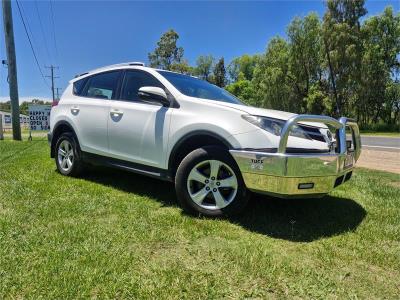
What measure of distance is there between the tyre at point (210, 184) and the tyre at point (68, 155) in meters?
2.32

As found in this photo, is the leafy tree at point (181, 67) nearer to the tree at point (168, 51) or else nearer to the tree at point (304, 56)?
the tree at point (168, 51)

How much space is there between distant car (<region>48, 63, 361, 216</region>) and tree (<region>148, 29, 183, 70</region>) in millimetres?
48450

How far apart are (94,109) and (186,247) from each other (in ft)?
9.38

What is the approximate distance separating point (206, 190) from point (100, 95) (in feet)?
7.93

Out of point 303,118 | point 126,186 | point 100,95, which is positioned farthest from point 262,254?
point 100,95

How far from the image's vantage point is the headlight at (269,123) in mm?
3395

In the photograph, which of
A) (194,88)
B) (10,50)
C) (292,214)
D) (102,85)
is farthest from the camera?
(10,50)

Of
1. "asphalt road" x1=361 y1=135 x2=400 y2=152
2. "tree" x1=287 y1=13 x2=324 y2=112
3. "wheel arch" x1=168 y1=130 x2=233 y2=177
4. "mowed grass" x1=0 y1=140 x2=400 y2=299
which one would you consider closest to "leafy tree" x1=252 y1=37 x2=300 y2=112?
"tree" x1=287 y1=13 x2=324 y2=112

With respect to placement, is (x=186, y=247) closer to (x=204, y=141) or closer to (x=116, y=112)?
(x=204, y=141)

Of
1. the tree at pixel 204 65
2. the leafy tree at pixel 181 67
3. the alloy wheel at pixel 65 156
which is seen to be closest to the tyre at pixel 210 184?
the alloy wheel at pixel 65 156

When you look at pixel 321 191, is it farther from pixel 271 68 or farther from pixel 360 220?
pixel 271 68

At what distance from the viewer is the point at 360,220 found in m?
3.84

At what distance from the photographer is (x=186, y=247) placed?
119 inches

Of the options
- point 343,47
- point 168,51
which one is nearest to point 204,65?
point 168,51
